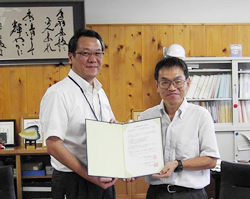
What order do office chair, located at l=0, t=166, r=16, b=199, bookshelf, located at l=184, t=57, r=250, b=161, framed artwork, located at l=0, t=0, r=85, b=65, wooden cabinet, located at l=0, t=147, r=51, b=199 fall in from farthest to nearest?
bookshelf, located at l=184, t=57, r=250, b=161 → framed artwork, located at l=0, t=0, r=85, b=65 → wooden cabinet, located at l=0, t=147, r=51, b=199 → office chair, located at l=0, t=166, r=16, b=199

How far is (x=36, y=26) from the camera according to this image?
340 centimetres

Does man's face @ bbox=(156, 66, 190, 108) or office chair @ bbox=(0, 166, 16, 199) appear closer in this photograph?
man's face @ bbox=(156, 66, 190, 108)

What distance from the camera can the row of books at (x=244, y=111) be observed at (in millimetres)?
3607

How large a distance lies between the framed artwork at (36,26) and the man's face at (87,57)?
189cm

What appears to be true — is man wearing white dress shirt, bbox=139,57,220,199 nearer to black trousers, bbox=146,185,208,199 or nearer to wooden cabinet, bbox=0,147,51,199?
black trousers, bbox=146,185,208,199

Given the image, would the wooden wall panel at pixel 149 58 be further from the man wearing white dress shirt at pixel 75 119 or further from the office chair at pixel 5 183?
the office chair at pixel 5 183

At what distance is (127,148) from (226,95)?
7.87ft

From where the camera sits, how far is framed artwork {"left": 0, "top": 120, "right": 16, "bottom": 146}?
346cm

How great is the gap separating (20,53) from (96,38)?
6.83ft

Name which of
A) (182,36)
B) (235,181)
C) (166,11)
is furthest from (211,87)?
(235,181)

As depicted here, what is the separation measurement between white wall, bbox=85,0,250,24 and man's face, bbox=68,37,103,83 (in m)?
2.15

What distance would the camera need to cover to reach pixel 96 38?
5.35 feet

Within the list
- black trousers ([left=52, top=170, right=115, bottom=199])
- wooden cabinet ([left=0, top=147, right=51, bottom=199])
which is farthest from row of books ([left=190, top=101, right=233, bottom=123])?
black trousers ([left=52, top=170, right=115, bottom=199])

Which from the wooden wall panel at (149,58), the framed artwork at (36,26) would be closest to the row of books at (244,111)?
the wooden wall panel at (149,58)
